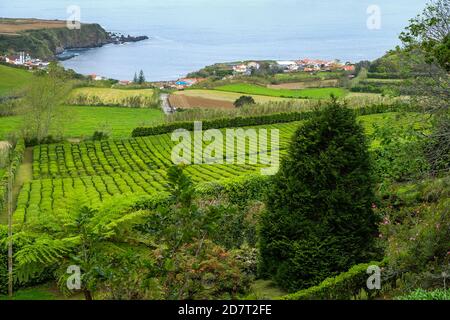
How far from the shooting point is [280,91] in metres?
68.9

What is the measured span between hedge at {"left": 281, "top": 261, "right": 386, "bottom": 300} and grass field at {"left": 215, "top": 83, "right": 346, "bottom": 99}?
51.6 metres

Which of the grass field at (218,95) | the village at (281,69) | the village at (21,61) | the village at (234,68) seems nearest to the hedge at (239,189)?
the grass field at (218,95)

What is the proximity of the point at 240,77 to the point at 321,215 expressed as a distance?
218ft

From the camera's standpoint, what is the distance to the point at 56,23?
4461 inches

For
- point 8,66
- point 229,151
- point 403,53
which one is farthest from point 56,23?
point 403,53

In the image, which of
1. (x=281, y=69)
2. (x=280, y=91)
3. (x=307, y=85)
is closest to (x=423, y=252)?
(x=280, y=91)

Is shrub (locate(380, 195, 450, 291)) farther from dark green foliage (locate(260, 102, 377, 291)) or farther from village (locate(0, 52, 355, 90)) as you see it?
village (locate(0, 52, 355, 90))

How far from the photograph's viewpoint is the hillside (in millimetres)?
96194

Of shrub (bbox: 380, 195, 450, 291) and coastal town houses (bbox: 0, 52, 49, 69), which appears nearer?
shrub (bbox: 380, 195, 450, 291)

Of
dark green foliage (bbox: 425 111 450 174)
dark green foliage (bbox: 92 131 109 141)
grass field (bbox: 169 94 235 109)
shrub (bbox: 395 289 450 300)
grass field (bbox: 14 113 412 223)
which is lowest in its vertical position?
grass field (bbox: 14 113 412 223)

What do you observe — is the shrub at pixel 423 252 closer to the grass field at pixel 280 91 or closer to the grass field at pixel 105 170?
the grass field at pixel 105 170

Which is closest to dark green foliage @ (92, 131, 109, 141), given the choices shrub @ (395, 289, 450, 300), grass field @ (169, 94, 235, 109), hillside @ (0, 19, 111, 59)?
grass field @ (169, 94, 235, 109)

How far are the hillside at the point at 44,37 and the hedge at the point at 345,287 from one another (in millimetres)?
→ 89290

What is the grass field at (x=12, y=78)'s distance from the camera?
68.3 m
